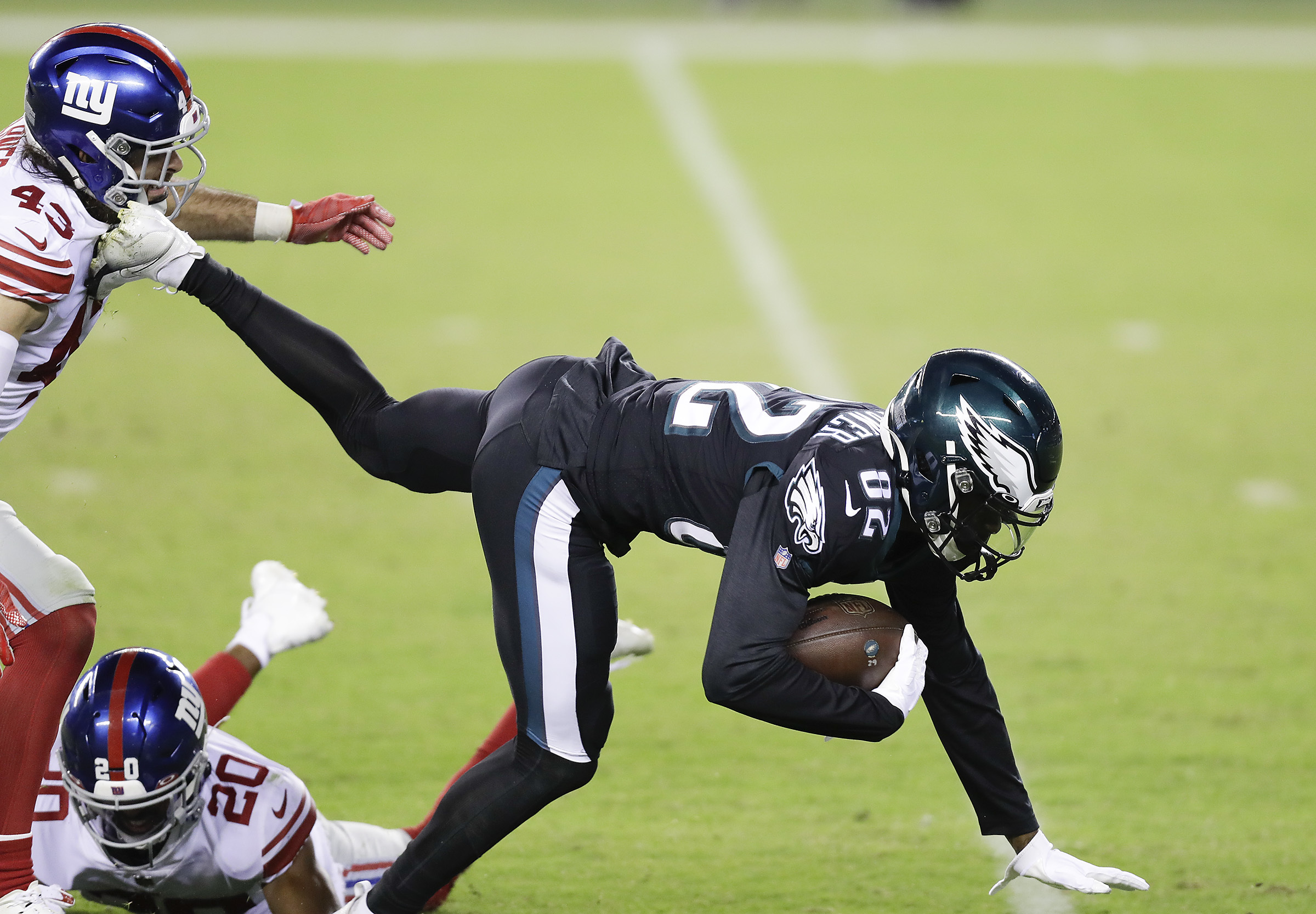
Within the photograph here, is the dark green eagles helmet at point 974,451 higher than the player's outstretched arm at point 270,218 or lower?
lower

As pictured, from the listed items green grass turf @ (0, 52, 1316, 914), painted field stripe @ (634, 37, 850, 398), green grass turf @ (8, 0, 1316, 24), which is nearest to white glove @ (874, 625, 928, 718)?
green grass turf @ (0, 52, 1316, 914)

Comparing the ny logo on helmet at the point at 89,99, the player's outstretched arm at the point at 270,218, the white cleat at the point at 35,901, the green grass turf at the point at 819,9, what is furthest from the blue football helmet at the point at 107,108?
the green grass turf at the point at 819,9

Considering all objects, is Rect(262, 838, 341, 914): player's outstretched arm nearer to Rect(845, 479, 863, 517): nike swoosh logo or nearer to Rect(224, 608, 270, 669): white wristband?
Rect(224, 608, 270, 669): white wristband

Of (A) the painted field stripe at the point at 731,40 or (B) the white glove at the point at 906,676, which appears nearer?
(B) the white glove at the point at 906,676

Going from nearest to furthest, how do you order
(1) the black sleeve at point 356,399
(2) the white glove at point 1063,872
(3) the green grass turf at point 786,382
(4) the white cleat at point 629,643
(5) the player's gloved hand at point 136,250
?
(5) the player's gloved hand at point 136,250 → (2) the white glove at point 1063,872 → (1) the black sleeve at point 356,399 → (4) the white cleat at point 629,643 → (3) the green grass turf at point 786,382

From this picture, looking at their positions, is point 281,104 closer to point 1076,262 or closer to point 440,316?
point 440,316

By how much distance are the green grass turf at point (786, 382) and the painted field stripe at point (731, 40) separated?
898 millimetres

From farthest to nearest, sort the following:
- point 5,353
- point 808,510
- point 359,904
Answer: point 359,904 → point 5,353 → point 808,510

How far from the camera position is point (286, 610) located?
387 cm

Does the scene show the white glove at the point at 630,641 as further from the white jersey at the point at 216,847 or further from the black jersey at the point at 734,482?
the white jersey at the point at 216,847

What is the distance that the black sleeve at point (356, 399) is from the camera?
131 inches

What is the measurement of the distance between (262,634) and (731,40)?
12.2 metres

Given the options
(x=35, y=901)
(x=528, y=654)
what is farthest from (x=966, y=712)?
(x=35, y=901)

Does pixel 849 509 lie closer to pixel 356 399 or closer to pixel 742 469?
pixel 742 469
